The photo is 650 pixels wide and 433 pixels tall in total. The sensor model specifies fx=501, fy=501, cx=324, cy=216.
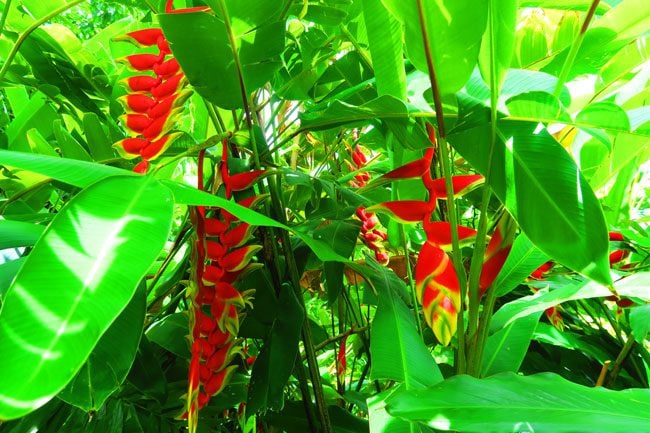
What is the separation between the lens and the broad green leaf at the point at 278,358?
1.70ft

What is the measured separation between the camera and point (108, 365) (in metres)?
0.39

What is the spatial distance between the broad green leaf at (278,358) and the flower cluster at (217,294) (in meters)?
0.06

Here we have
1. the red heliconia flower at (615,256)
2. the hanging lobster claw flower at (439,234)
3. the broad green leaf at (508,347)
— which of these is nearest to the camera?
the hanging lobster claw flower at (439,234)

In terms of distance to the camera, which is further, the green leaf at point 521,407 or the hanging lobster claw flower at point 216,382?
the hanging lobster claw flower at point 216,382

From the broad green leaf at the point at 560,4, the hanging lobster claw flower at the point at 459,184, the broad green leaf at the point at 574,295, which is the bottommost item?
the broad green leaf at the point at 574,295

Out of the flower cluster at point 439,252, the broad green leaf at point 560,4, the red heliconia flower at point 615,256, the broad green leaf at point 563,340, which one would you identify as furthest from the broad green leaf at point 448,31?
the red heliconia flower at point 615,256

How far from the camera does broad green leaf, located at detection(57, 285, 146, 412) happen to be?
38cm

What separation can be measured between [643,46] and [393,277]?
0.38 meters

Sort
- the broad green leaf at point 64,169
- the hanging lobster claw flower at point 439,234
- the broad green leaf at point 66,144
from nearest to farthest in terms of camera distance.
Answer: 1. the broad green leaf at point 64,169
2. the hanging lobster claw flower at point 439,234
3. the broad green leaf at point 66,144

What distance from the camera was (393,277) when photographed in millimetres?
635

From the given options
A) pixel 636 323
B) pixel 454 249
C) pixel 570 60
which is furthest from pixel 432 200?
pixel 636 323

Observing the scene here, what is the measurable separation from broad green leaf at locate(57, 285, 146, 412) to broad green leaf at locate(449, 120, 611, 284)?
1.02 ft

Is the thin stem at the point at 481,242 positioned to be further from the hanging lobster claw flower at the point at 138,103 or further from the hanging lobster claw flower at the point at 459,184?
the hanging lobster claw flower at the point at 138,103

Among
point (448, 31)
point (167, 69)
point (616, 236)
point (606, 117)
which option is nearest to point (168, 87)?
point (167, 69)
